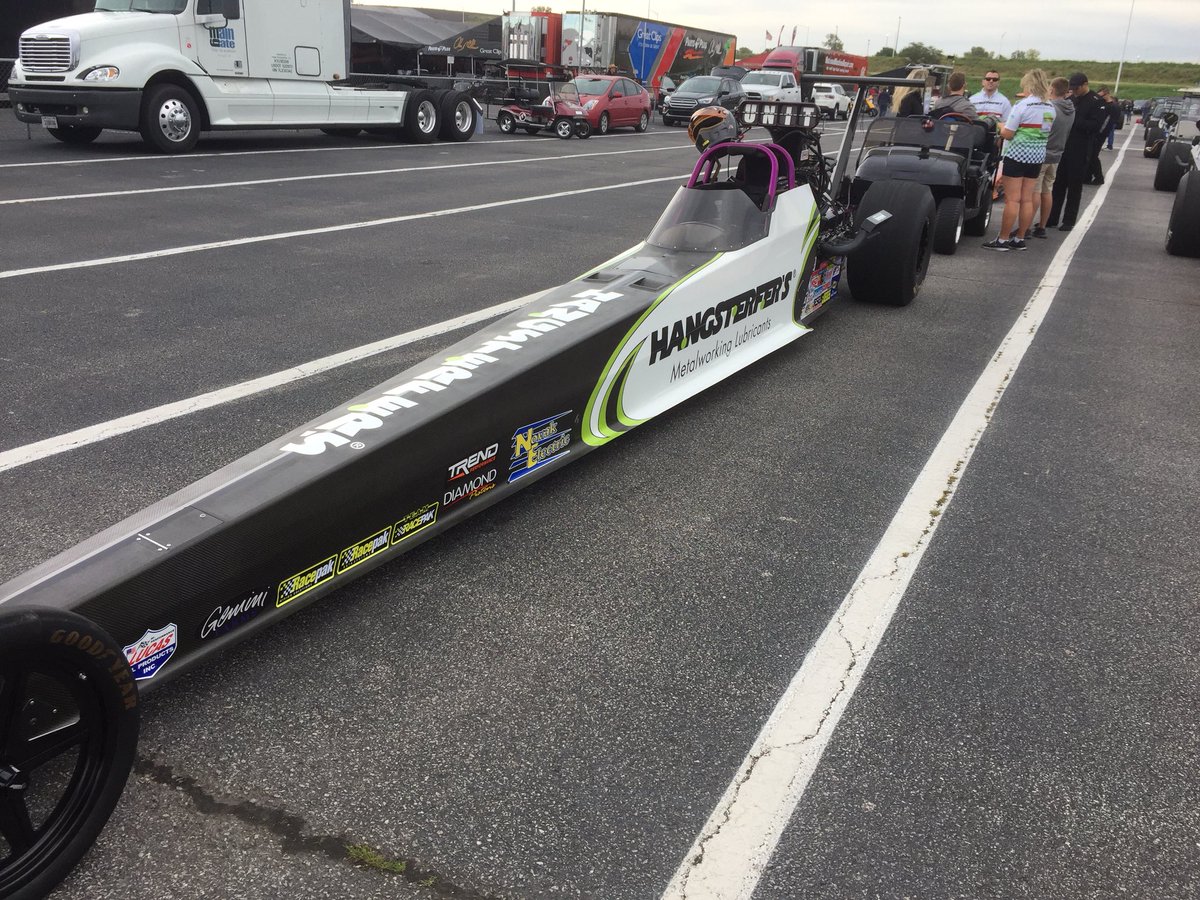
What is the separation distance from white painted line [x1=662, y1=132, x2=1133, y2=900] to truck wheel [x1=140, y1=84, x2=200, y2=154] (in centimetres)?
1249

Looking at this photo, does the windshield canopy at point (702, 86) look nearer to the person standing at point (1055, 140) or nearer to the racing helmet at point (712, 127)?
the person standing at point (1055, 140)

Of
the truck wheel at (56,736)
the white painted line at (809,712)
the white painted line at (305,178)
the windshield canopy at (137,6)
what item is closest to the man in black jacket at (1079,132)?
the white painted line at (809,712)

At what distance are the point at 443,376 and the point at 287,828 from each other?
1.73 meters

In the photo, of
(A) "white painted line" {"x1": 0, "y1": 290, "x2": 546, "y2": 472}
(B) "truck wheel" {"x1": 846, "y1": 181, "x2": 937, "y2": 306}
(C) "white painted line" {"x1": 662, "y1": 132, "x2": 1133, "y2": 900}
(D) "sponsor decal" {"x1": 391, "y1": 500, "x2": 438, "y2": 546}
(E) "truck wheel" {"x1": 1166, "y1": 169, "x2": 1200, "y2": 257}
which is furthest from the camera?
(E) "truck wheel" {"x1": 1166, "y1": 169, "x2": 1200, "y2": 257}

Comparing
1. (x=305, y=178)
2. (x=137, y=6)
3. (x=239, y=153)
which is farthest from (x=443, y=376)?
(x=137, y=6)

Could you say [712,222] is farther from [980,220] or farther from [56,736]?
[980,220]

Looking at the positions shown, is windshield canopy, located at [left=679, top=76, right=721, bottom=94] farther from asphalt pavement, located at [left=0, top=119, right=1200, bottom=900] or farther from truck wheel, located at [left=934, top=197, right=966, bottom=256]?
asphalt pavement, located at [left=0, top=119, right=1200, bottom=900]

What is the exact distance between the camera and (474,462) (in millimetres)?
3400

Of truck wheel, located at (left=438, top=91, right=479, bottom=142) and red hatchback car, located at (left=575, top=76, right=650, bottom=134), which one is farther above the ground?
red hatchback car, located at (left=575, top=76, right=650, bottom=134)

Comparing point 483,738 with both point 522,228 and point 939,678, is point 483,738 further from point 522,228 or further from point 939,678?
point 522,228

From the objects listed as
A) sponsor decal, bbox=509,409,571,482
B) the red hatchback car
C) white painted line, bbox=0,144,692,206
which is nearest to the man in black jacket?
white painted line, bbox=0,144,692,206

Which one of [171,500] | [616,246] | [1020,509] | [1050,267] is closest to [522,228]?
[616,246]

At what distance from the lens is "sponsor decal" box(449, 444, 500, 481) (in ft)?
10.9

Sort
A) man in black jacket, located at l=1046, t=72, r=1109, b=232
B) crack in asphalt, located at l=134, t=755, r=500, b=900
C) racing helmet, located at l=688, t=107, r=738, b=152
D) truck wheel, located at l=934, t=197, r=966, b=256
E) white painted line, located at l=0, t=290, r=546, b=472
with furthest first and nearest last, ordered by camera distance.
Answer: man in black jacket, located at l=1046, t=72, r=1109, b=232 → truck wheel, located at l=934, t=197, r=966, b=256 → racing helmet, located at l=688, t=107, r=738, b=152 → white painted line, located at l=0, t=290, r=546, b=472 → crack in asphalt, located at l=134, t=755, r=500, b=900
